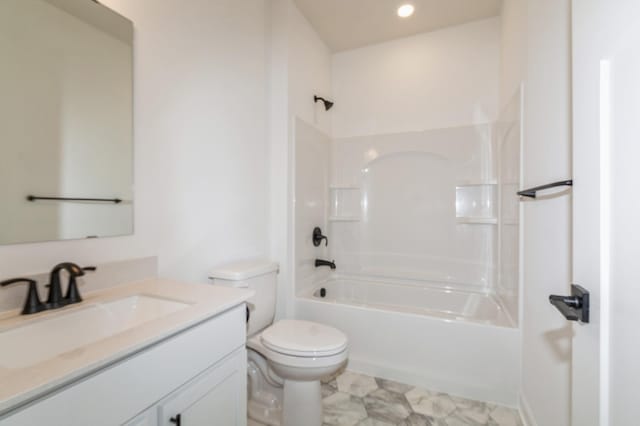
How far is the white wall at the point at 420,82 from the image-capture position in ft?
7.83

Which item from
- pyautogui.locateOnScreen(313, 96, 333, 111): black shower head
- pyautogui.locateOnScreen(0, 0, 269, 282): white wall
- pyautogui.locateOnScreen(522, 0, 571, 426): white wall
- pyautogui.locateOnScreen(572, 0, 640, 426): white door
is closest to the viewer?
pyautogui.locateOnScreen(572, 0, 640, 426): white door

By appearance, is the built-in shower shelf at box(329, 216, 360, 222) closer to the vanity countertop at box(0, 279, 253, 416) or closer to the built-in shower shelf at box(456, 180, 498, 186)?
the built-in shower shelf at box(456, 180, 498, 186)

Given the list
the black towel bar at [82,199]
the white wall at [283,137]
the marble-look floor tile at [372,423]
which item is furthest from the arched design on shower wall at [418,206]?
the black towel bar at [82,199]

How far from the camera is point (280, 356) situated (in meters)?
1.43

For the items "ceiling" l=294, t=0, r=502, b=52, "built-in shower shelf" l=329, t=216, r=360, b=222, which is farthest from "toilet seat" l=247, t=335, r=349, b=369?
"ceiling" l=294, t=0, r=502, b=52

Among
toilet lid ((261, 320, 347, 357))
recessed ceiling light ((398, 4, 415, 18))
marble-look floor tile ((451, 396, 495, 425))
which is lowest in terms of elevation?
marble-look floor tile ((451, 396, 495, 425))

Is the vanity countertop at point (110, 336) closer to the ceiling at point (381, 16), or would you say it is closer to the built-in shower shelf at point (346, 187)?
the built-in shower shelf at point (346, 187)

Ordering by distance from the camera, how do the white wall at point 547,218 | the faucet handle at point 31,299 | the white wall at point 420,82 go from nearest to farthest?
the faucet handle at point 31,299, the white wall at point 547,218, the white wall at point 420,82

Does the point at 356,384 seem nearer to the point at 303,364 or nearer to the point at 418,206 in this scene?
the point at 303,364

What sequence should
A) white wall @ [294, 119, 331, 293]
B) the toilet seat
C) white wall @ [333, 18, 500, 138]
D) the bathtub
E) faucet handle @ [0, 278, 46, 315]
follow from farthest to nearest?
white wall @ [333, 18, 500, 138] → white wall @ [294, 119, 331, 293] → the bathtub → the toilet seat → faucet handle @ [0, 278, 46, 315]

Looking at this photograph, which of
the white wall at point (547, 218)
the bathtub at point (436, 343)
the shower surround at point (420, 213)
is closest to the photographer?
the white wall at point (547, 218)

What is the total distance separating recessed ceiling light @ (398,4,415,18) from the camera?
2197mm

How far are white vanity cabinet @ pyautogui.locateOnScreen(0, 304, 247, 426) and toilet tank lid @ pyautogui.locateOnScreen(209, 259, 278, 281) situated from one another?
53cm

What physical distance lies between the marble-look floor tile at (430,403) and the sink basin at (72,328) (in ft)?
5.01
